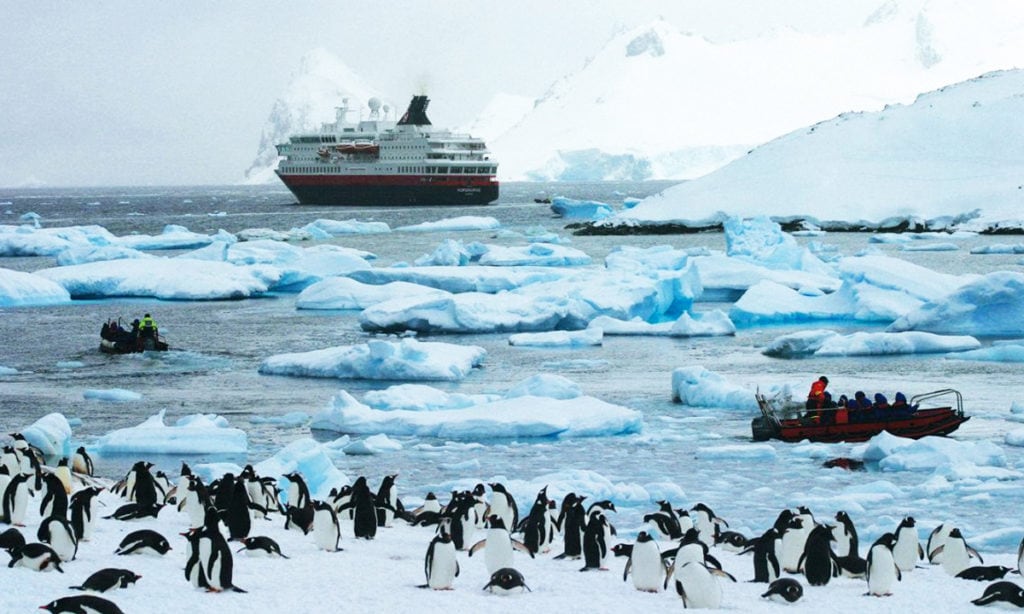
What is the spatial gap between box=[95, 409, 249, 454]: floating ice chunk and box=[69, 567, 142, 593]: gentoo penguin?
310 inches

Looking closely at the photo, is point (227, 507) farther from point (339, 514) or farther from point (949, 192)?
point (949, 192)

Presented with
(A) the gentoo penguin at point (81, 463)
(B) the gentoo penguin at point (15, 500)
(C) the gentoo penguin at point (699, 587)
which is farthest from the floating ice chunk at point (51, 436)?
(C) the gentoo penguin at point (699, 587)

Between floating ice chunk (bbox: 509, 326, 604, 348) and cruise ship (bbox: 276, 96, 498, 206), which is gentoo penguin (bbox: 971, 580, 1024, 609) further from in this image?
cruise ship (bbox: 276, 96, 498, 206)

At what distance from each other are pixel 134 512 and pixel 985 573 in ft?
22.8

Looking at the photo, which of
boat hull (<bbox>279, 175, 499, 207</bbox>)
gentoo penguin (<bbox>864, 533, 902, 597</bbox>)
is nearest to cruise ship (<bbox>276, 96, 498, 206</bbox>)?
boat hull (<bbox>279, 175, 499, 207</bbox>)

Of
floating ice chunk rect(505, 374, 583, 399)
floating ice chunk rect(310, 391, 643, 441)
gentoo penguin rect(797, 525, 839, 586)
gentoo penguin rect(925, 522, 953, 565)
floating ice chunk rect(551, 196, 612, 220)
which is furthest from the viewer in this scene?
floating ice chunk rect(551, 196, 612, 220)

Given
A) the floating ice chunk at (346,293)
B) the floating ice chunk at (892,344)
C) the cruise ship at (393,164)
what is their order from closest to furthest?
the floating ice chunk at (892,344) → the floating ice chunk at (346,293) → the cruise ship at (393,164)

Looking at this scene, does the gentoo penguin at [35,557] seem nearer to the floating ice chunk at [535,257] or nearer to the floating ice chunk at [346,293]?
the floating ice chunk at [346,293]

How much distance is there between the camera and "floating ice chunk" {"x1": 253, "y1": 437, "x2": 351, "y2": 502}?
1432 cm

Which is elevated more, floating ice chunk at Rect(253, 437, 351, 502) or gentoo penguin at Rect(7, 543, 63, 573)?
gentoo penguin at Rect(7, 543, 63, 573)

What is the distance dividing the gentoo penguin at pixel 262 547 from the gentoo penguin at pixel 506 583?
6.22ft

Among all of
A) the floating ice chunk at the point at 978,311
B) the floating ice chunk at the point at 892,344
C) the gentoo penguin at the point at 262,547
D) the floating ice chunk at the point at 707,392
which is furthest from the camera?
the floating ice chunk at the point at 978,311

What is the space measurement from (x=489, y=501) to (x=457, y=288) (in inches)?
941

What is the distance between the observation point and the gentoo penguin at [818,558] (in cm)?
1019
